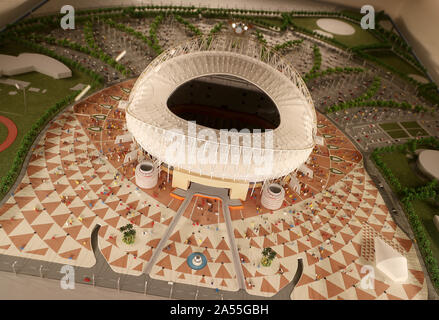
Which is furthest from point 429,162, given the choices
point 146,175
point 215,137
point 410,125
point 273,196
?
point 146,175

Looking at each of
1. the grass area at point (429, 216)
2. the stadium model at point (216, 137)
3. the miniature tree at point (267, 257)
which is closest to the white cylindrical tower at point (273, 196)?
the stadium model at point (216, 137)

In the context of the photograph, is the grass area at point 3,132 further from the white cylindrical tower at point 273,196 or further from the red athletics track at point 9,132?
the white cylindrical tower at point 273,196

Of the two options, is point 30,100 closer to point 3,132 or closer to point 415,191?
point 3,132

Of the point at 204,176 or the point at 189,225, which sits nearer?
the point at 189,225

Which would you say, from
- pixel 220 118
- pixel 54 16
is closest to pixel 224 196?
pixel 220 118

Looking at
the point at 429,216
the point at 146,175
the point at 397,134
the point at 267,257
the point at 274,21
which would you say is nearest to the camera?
the point at 267,257

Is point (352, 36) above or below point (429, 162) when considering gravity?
above

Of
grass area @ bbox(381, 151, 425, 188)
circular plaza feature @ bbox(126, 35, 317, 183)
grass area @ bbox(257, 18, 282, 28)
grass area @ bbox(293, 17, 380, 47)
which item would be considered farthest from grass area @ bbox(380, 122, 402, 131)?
grass area @ bbox(257, 18, 282, 28)
